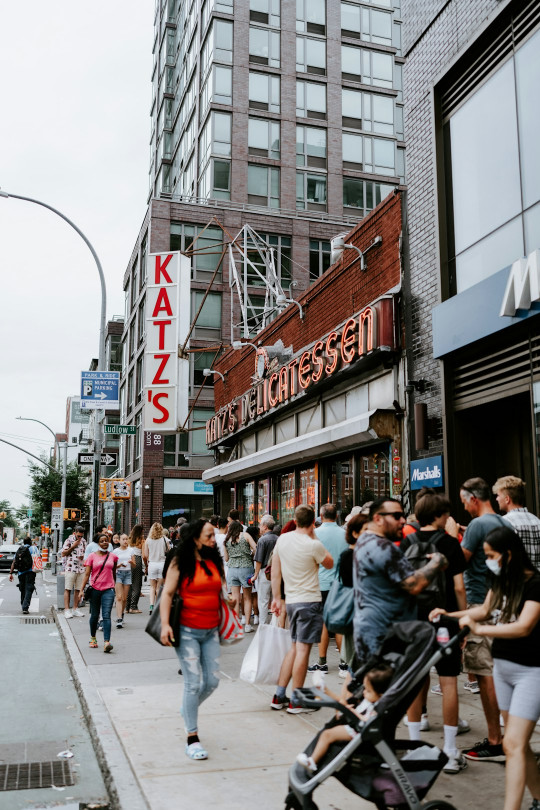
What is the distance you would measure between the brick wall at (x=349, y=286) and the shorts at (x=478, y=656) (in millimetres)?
7473

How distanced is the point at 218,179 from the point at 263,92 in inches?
223

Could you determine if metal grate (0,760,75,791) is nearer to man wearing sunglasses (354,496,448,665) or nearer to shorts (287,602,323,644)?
shorts (287,602,323,644)

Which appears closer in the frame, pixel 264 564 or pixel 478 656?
pixel 478 656

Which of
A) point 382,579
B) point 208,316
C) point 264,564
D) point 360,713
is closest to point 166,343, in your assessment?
point 264,564

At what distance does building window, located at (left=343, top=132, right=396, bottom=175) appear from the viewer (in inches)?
1693

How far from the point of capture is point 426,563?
5102mm

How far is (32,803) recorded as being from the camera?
5.13 m

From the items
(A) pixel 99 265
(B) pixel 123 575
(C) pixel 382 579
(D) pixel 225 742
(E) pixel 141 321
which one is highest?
(E) pixel 141 321

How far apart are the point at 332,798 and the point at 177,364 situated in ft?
61.6

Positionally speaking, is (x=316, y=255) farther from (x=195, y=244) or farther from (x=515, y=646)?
(x=515, y=646)

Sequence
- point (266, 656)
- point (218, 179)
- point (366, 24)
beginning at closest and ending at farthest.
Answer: point (266, 656) < point (218, 179) < point (366, 24)

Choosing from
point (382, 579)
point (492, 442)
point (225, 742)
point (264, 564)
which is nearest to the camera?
point (382, 579)

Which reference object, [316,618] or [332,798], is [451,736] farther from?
[316,618]

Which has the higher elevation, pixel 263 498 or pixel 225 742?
pixel 263 498
